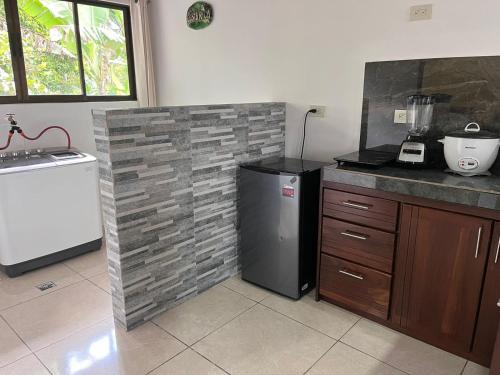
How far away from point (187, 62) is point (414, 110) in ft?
7.30

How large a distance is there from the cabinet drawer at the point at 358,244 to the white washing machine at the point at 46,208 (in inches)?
78.7

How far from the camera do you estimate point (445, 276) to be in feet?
5.97

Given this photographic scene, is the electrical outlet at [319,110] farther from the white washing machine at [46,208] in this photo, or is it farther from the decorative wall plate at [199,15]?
the white washing machine at [46,208]

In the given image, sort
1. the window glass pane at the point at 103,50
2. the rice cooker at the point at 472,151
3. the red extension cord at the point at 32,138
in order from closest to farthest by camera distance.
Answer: the rice cooker at the point at 472,151 < the red extension cord at the point at 32,138 < the window glass pane at the point at 103,50

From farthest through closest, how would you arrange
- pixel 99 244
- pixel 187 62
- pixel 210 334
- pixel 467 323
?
1. pixel 187 62
2. pixel 99 244
3. pixel 210 334
4. pixel 467 323

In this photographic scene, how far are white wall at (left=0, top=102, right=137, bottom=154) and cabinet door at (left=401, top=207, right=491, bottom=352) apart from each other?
3.05 metres

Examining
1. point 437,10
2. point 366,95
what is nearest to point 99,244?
point 366,95

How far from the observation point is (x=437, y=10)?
6.82 ft

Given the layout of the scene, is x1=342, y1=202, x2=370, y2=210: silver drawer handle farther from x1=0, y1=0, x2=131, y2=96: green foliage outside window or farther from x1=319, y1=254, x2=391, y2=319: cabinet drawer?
x1=0, y1=0, x2=131, y2=96: green foliage outside window

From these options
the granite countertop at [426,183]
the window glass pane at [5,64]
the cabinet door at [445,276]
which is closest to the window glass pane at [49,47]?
the window glass pane at [5,64]

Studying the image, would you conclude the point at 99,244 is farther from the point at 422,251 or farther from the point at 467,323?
the point at 467,323

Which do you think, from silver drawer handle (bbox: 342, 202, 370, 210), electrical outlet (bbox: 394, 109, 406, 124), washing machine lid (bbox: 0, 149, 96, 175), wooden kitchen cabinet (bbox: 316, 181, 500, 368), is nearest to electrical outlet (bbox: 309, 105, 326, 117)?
electrical outlet (bbox: 394, 109, 406, 124)

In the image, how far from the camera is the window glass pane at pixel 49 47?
315cm

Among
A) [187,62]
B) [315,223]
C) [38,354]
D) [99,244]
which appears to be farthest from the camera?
[187,62]
